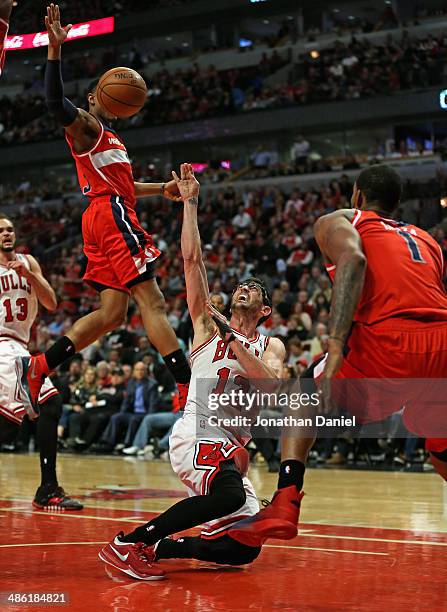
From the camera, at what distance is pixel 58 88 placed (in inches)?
223

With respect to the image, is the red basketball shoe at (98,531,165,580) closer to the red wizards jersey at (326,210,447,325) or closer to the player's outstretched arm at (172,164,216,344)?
the player's outstretched arm at (172,164,216,344)

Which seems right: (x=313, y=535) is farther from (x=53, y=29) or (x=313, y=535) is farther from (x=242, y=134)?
(x=242, y=134)

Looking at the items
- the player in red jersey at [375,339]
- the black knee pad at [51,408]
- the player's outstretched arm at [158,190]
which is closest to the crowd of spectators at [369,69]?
the player's outstretched arm at [158,190]

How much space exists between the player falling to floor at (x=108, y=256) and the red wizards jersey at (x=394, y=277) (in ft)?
6.64

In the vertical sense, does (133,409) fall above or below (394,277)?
below

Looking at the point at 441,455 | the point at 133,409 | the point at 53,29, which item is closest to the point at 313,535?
the point at 441,455

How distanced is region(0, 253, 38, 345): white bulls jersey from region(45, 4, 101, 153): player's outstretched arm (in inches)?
68.1

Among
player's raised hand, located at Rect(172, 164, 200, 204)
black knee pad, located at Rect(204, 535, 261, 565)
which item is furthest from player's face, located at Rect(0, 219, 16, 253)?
black knee pad, located at Rect(204, 535, 261, 565)

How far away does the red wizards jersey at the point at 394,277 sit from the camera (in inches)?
159

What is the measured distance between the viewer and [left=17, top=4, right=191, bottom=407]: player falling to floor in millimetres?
5930

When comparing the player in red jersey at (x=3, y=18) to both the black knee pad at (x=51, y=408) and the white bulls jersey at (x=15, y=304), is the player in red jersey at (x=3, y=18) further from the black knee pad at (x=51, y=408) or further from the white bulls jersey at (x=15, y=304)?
the black knee pad at (x=51, y=408)

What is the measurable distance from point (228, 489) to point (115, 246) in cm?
219

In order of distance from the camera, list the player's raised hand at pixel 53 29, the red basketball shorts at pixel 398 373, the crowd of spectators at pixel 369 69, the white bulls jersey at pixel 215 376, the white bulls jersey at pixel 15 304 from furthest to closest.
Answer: the crowd of spectators at pixel 369 69 < the white bulls jersey at pixel 15 304 < the player's raised hand at pixel 53 29 < the white bulls jersey at pixel 215 376 < the red basketball shorts at pixel 398 373

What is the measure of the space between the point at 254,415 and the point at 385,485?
4664mm
